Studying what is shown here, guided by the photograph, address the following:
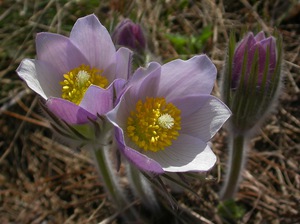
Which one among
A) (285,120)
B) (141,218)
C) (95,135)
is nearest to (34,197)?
(141,218)

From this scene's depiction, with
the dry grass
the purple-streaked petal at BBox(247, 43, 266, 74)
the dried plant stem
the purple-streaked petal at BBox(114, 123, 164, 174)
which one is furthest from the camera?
the dry grass

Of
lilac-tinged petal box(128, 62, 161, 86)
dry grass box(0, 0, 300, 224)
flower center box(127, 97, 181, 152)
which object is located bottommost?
dry grass box(0, 0, 300, 224)

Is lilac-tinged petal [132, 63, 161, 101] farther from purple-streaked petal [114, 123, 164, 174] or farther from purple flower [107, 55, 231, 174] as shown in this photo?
purple-streaked petal [114, 123, 164, 174]

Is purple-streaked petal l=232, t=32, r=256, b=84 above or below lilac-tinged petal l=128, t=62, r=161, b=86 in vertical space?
below

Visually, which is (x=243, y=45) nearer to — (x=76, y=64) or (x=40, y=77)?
(x=76, y=64)

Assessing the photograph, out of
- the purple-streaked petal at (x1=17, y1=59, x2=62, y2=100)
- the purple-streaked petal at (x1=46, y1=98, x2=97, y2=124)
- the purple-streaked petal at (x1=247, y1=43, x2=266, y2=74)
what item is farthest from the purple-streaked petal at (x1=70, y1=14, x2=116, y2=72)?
the purple-streaked petal at (x1=247, y1=43, x2=266, y2=74)

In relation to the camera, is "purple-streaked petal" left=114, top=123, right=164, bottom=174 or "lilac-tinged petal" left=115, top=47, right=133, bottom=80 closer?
"purple-streaked petal" left=114, top=123, right=164, bottom=174

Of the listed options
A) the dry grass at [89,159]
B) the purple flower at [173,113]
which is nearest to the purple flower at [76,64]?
the purple flower at [173,113]
